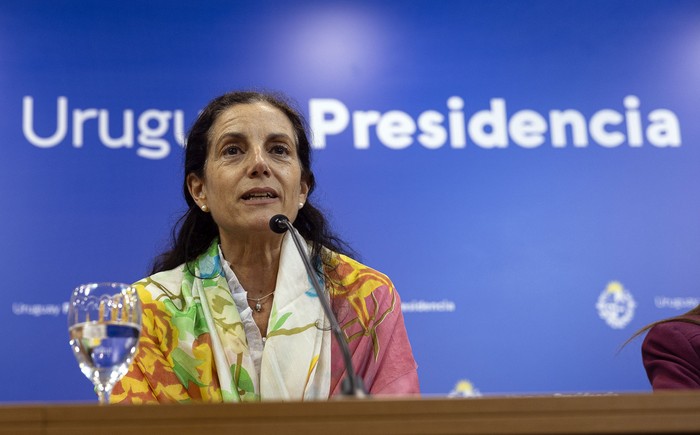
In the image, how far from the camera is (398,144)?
3328 millimetres

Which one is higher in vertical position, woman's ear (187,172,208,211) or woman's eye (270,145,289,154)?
woman's eye (270,145,289,154)

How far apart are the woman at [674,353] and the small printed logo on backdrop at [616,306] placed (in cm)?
131

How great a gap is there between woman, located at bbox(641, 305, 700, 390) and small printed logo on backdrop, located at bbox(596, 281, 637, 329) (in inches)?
51.8

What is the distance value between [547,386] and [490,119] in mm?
997

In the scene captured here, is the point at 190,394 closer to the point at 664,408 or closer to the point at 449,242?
the point at 664,408

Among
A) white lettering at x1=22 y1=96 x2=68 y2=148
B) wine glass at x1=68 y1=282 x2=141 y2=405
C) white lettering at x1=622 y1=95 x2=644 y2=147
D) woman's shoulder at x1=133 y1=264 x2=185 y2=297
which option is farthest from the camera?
white lettering at x1=622 y1=95 x2=644 y2=147

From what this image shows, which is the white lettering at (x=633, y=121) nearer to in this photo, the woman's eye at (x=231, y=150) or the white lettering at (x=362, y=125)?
the white lettering at (x=362, y=125)

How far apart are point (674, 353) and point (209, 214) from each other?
1121 millimetres

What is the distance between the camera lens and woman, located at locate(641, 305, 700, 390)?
1.81 m

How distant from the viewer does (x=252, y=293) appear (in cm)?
205

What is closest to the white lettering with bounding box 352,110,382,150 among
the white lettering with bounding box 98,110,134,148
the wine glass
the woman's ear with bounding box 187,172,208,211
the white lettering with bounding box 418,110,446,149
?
the white lettering with bounding box 418,110,446,149

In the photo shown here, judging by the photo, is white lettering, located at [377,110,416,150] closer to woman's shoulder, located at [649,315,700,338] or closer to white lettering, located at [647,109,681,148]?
white lettering, located at [647,109,681,148]

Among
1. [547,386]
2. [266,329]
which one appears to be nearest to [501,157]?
[547,386]

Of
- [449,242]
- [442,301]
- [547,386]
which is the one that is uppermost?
[449,242]
